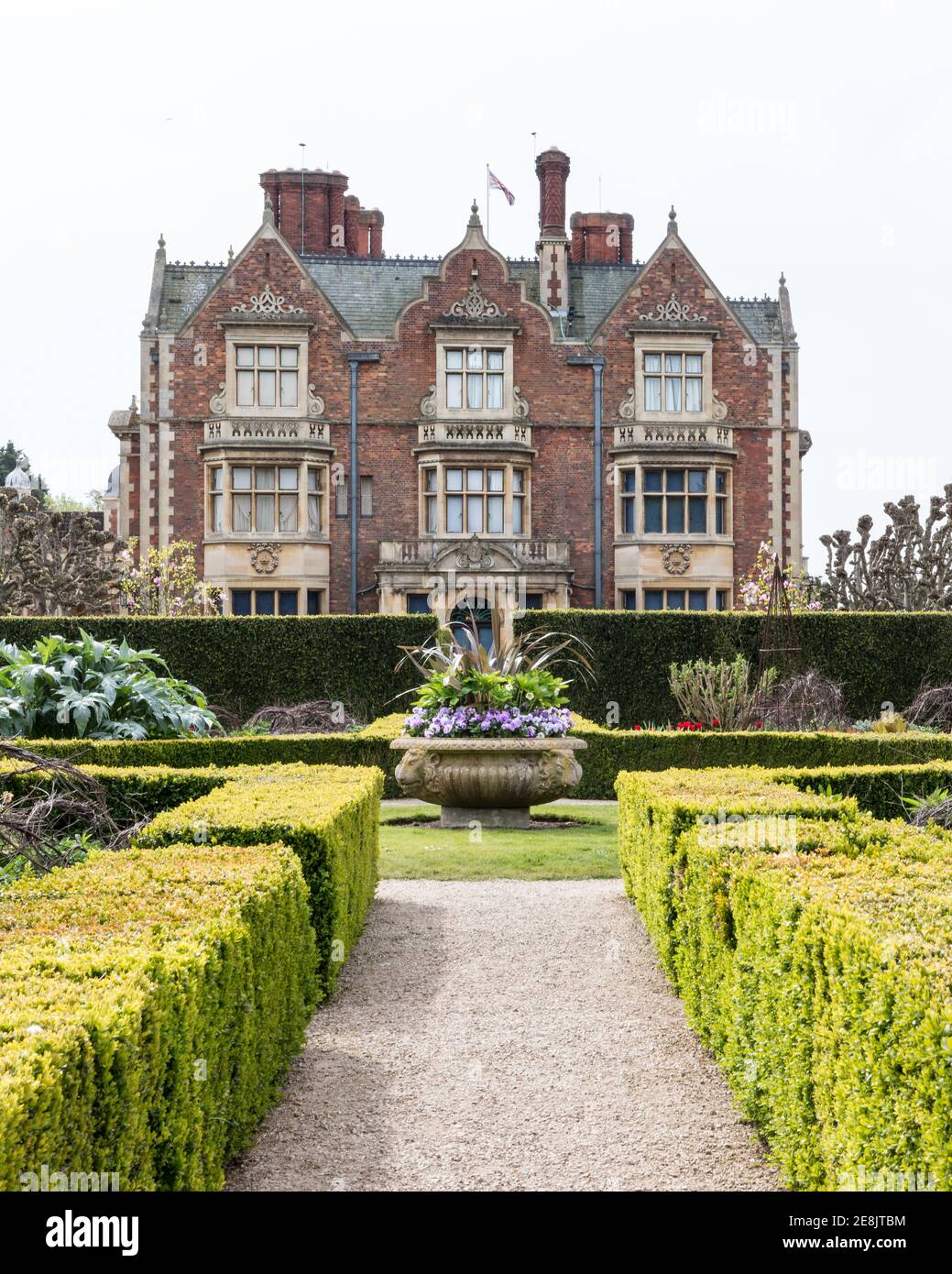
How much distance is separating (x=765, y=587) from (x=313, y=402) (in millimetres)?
10507

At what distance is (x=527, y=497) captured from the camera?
97.7 feet

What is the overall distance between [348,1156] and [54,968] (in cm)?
151

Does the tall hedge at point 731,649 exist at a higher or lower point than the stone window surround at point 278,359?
lower

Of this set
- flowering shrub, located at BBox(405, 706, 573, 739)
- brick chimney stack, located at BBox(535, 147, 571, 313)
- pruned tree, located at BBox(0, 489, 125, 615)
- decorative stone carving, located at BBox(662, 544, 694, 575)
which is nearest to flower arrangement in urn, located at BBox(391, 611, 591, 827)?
flowering shrub, located at BBox(405, 706, 573, 739)

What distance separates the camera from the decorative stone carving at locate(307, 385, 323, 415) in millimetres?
29609

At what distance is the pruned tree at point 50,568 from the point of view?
945 inches

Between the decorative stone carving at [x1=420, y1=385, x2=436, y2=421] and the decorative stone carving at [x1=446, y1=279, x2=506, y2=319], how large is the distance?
1.77m

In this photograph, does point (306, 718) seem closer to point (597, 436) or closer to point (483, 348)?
point (597, 436)

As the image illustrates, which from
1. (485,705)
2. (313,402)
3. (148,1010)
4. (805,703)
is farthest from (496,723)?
(313,402)

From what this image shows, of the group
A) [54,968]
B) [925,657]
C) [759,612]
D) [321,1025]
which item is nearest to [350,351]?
[759,612]

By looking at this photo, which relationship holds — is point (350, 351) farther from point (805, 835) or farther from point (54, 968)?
point (54, 968)

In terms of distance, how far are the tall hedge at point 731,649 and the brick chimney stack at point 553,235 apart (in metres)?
14.1

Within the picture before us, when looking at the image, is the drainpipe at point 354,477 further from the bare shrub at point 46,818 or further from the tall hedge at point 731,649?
the bare shrub at point 46,818

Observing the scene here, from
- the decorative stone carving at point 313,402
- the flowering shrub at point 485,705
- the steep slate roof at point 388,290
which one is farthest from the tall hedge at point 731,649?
the steep slate roof at point 388,290
